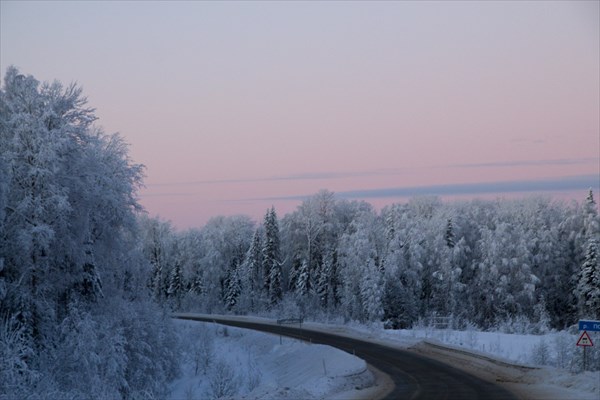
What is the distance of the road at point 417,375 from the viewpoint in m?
20.9

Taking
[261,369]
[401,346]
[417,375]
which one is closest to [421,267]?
[401,346]

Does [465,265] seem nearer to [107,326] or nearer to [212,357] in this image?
[212,357]

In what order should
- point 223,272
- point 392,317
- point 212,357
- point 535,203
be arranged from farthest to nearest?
point 223,272
point 535,203
point 392,317
point 212,357

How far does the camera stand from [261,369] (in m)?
39.2

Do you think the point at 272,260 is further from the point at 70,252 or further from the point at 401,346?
the point at 70,252

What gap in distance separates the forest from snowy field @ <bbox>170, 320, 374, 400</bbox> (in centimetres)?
273

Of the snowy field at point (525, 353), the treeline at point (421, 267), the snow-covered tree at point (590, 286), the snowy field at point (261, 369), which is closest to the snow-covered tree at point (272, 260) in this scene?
the treeline at point (421, 267)

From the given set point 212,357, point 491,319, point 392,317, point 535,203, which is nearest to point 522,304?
point 491,319

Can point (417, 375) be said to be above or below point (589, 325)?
below

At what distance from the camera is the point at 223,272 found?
9538cm

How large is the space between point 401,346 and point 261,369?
868 cm

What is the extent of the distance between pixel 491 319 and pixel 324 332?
26.4m

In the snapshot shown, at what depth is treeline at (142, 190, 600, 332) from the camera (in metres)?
Answer: 64.9

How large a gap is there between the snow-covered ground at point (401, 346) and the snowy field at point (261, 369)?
48mm
